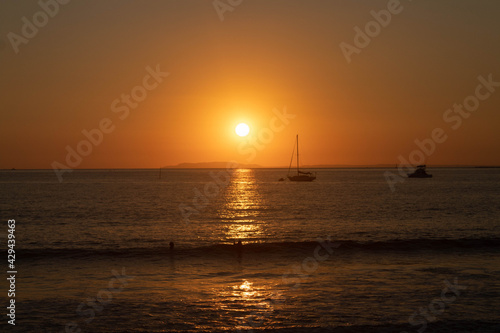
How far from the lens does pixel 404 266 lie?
95.3 feet

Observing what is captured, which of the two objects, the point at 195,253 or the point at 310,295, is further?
the point at 195,253

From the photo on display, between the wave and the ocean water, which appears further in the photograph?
the wave

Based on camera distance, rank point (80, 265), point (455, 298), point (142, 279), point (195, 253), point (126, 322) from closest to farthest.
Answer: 1. point (126, 322)
2. point (455, 298)
3. point (142, 279)
4. point (80, 265)
5. point (195, 253)

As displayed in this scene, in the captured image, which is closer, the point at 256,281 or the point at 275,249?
the point at 256,281

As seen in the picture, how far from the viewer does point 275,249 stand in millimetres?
36844

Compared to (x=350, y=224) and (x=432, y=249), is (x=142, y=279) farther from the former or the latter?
(x=350, y=224)

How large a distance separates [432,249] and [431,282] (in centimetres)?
1261

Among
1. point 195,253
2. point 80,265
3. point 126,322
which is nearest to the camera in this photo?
point 126,322

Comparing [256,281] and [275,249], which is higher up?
[275,249]

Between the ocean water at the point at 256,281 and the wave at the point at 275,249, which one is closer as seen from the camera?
the ocean water at the point at 256,281

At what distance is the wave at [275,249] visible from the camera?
34.7m

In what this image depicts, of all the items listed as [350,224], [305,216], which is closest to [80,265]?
[350,224]

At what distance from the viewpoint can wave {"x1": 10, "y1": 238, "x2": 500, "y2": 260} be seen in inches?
1366

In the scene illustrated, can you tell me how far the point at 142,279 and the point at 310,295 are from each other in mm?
10093
